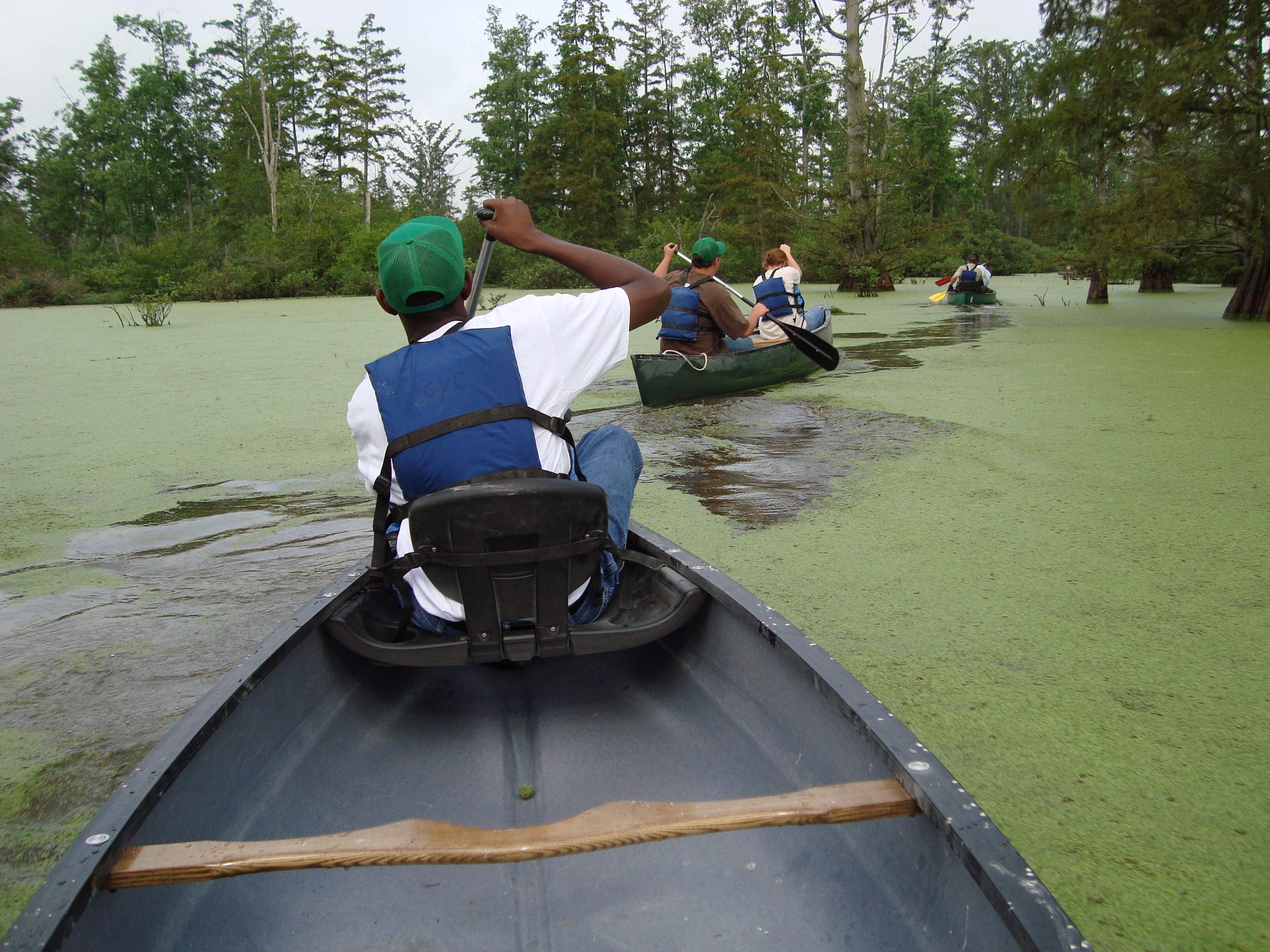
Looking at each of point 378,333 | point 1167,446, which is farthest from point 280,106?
point 1167,446

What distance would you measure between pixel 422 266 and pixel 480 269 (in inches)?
54.6

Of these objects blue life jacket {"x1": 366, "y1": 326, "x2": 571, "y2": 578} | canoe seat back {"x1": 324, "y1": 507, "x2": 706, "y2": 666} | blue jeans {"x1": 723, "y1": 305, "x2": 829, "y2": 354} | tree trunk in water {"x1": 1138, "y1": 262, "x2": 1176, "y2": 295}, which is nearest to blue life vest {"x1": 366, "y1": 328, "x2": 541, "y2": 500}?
blue life jacket {"x1": 366, "y1": 326, "x2": 571, "y2": 578}

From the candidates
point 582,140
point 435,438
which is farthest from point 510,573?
point 582,140

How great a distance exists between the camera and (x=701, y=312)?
631 centimetres

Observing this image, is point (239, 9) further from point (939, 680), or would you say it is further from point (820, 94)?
point (939, 680)

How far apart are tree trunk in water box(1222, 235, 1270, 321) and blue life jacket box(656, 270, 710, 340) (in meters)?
7.89

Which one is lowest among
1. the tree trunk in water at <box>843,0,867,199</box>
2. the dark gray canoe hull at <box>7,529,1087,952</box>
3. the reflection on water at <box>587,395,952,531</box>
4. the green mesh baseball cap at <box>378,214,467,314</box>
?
the reflection on water at <box>587,395,952,531</box>

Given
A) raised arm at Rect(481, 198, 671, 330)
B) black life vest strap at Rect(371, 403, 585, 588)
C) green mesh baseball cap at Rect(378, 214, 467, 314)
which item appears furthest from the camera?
raised arm at Rect(481, 198, 671, 330)

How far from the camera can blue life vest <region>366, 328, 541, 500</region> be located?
5.49 ft

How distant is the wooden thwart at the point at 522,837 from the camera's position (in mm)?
1137

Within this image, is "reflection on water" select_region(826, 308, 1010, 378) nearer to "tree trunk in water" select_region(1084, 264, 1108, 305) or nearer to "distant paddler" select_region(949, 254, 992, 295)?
"distant paddler" select_region(949, 254, 992, 295)

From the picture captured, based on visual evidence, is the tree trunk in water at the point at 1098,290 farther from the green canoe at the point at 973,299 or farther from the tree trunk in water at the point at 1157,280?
the tree trunk in water at the point at 1157,280

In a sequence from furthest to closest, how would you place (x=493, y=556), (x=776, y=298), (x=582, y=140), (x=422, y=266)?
(x=582, y=140), (x=776, y=298), (x=422, y=266), (x=493, y=556)

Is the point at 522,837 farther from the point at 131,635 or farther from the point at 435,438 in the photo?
the point at 131,635
